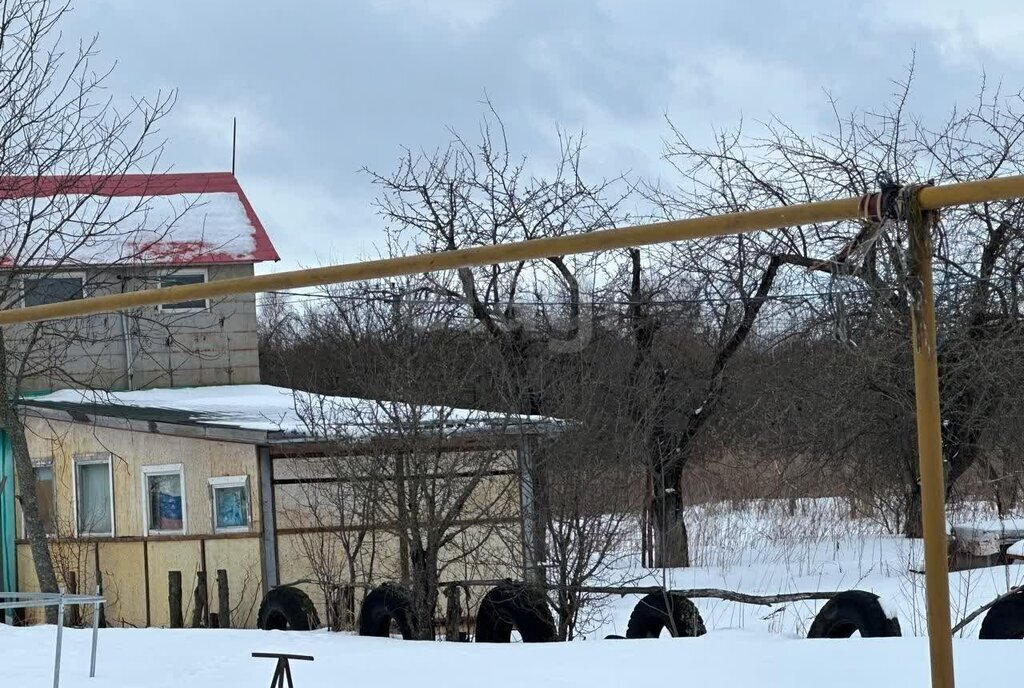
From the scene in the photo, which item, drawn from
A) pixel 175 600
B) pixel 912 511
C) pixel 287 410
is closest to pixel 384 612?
pixel 175 600

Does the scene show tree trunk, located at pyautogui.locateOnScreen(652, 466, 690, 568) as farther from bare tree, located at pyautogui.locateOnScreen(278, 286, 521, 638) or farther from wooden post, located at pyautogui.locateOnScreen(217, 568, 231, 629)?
wooden post, located at pyautogui.locateOnScreen(217, 568, 231, 629)

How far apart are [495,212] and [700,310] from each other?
13.4ft

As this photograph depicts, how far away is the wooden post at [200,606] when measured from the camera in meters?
16.0

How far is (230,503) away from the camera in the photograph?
16.7 metres

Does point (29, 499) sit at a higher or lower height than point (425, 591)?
higher

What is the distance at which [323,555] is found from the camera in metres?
15.2

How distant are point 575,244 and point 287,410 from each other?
12634 mm

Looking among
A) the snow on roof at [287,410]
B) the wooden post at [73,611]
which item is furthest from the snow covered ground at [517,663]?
the wooden post at [73,611]

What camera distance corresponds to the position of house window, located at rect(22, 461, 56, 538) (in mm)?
18281

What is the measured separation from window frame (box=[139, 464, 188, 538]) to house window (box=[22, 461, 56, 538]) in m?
1.69

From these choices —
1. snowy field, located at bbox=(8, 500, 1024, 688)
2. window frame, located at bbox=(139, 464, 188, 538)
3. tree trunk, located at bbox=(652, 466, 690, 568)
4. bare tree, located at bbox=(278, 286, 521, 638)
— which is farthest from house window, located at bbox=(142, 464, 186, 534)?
tree trunk, located at bbox=(652, 466, 690, 568)

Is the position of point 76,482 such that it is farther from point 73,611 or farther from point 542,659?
point 542,659

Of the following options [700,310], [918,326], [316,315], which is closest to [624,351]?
[700,310]

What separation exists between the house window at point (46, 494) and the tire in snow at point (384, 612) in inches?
261
